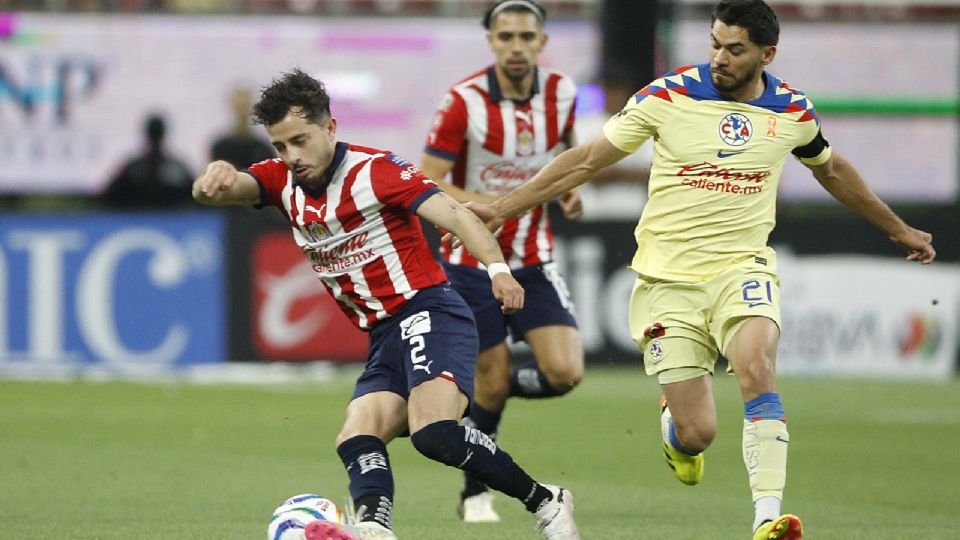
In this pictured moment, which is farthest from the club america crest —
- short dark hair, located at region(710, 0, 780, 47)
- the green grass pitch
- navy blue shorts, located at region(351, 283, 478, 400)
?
the green grass pitch

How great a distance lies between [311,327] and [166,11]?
6.47 m

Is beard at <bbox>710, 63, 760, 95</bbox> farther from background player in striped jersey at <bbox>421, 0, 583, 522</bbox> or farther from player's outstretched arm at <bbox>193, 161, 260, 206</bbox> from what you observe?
player's outstretched arm at <bbox>193, 161, 260, 206</bbox>

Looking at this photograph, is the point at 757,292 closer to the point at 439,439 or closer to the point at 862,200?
the point at 862,200

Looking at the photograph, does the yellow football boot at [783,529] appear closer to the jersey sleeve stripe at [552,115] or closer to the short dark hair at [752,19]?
the short dark hair at [752,19]

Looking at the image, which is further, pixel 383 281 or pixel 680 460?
pixel 680 460

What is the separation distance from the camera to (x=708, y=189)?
7.64 m

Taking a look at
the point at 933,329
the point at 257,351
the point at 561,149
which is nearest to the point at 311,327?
the point at 257,351

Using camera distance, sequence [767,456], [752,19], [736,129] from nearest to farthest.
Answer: [767,456] < [752,19] < [736,129]

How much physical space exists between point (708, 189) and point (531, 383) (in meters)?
2.04

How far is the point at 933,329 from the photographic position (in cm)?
1664

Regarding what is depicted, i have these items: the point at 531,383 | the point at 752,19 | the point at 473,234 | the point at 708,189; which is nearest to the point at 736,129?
the point at 708,189

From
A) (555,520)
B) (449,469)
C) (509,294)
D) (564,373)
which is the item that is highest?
(509,294)

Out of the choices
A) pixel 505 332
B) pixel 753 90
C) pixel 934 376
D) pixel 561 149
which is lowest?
pixel 934 376

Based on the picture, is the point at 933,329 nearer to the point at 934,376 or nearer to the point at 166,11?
the point at 934,376
